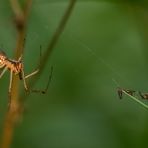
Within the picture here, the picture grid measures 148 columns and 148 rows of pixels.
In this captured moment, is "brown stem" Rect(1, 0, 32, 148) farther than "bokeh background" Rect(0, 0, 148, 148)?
No

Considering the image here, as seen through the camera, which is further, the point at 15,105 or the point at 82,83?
the point at 82,83

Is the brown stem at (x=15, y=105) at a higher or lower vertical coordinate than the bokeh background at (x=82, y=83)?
lower

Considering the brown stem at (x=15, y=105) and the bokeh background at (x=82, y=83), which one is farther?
the bokeh background at (x=82, y=83)

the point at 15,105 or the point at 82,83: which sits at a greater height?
the point at 82,83

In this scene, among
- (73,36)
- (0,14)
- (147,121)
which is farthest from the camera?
(73,36)

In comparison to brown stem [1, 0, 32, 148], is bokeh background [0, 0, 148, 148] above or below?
above

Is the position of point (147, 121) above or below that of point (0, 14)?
below

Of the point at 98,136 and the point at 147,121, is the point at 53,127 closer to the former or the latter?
the point at 98,136

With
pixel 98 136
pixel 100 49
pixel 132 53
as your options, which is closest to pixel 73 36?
pixel 100 49
